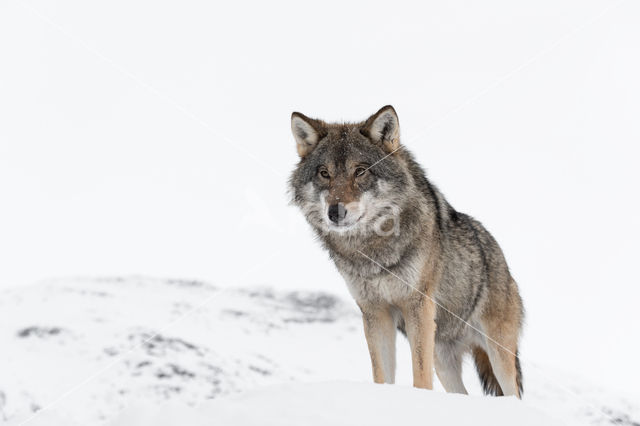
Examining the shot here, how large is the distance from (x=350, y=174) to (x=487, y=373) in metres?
2.95

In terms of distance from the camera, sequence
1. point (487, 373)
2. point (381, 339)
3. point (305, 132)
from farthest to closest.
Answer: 1. point (487, 373)
2. point (305, 132)
3. point (381, 339)

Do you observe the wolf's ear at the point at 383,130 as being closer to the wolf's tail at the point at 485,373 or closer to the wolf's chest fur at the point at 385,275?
the wolf's chest fur at the point at 385,275

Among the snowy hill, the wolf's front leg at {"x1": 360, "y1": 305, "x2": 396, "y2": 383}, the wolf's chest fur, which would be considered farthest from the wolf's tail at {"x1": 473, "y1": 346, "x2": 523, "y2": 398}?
the wolf's chest fur

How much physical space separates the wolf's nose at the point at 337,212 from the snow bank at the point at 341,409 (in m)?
1.88

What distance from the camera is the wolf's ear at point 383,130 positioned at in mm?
5879

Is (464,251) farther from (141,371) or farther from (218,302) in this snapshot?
(218,302)

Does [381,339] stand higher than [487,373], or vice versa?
[381,339]

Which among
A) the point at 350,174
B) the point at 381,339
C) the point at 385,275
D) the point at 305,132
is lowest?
the point at 381,339

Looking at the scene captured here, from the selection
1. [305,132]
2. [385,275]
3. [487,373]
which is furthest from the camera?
[487,373]

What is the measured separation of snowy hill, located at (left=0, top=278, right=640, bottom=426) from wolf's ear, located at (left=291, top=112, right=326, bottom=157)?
7.64 feet

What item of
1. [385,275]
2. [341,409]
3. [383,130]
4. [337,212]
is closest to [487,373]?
[385,275]

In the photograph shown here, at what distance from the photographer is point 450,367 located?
6.77 m

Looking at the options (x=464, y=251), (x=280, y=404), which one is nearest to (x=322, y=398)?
(x=280, y=404)

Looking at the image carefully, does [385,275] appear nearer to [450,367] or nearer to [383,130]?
[383,130]
